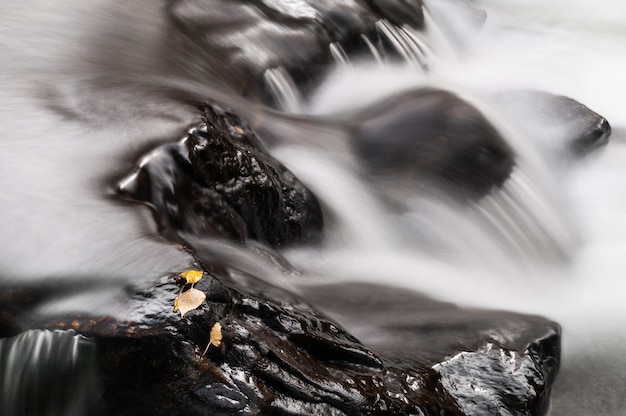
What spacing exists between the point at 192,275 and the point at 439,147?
280 centimetres

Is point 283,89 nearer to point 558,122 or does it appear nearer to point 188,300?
point 558,122

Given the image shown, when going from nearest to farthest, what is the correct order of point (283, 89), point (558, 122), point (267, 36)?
point (283, 89), point (267, 36), point (558, 122)

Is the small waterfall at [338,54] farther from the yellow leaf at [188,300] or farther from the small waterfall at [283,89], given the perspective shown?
the yellow leaf at [188,300]

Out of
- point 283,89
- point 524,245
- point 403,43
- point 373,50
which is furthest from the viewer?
point 403,43

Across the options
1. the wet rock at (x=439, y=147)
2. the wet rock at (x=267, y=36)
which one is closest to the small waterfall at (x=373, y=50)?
the wet rock at (x=267, y=36)

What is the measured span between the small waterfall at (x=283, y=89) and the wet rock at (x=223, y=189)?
1.57 meters

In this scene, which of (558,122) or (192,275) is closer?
(192,275)

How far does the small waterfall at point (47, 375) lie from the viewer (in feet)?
8.95

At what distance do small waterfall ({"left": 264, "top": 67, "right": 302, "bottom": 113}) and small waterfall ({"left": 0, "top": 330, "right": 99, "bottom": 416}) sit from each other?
3291 mm

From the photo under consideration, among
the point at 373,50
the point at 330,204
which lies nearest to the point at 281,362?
the point at 330,204

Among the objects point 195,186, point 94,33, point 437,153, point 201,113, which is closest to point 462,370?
point 195,186

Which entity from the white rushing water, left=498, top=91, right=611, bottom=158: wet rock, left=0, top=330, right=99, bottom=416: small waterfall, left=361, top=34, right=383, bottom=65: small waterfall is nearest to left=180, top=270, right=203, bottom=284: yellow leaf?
left=0, top=330, right=99, bottom=416: small waterfall

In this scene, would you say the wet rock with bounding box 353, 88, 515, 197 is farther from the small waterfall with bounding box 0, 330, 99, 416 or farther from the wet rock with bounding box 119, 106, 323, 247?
the small waterfall with bounding box 0, 330, 99, 416

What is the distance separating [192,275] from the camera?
9.12ft
